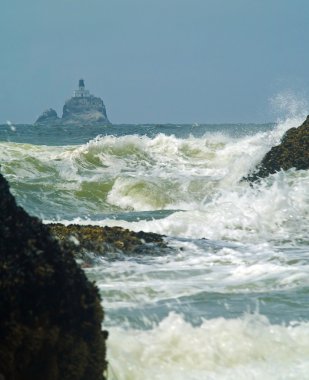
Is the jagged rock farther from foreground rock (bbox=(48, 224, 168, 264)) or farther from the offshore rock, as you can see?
the offshore rock

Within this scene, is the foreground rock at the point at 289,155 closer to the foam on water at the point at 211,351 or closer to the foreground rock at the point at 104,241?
the foreground rock at the point at 104,241

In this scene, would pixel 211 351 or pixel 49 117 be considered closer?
pixel 211 351

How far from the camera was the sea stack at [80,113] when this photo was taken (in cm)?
13373

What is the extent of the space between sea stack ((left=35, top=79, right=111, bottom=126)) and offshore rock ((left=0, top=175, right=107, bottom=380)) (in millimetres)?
126315

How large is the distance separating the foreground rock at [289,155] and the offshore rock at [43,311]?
46.7 ft

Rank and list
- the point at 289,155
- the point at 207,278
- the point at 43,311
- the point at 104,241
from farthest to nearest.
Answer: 1. the point at 289,155
2. the point at 104,241
3. the point at 207,278
4. the point at 43,311

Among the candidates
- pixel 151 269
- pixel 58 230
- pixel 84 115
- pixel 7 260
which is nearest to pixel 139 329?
pixel 7 260

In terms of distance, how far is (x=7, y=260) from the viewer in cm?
454

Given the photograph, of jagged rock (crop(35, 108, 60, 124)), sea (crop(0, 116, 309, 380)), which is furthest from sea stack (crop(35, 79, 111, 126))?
sea (crop(0, 116, 309, 380))

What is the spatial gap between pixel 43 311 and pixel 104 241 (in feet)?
20.2

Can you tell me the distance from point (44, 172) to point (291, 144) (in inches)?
417

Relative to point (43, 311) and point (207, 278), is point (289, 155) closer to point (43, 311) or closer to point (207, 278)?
point (207, 278)

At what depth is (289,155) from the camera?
19172 millimetres

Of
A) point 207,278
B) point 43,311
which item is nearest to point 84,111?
point 207,278
